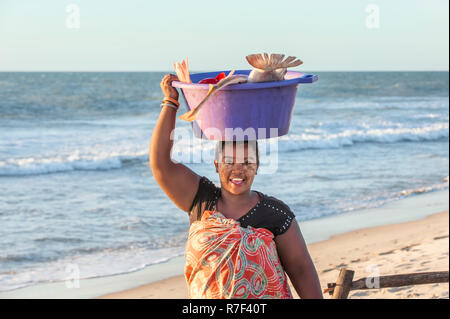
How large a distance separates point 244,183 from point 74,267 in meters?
4.89

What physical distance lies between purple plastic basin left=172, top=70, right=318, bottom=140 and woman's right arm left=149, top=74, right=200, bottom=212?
0.08 meters

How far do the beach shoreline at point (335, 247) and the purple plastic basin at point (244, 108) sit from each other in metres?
4.03

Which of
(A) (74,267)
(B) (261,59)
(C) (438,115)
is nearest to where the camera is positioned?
→ (B) (261,59)

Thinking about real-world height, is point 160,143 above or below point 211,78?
below

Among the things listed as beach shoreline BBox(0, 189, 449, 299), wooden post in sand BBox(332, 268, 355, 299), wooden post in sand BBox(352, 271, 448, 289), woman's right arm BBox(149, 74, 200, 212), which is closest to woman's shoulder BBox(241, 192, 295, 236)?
woman's right arm BBox(149, 74, 200, 212)

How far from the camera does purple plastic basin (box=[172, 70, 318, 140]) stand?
2125 millimetres

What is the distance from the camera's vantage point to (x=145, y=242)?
754 cm

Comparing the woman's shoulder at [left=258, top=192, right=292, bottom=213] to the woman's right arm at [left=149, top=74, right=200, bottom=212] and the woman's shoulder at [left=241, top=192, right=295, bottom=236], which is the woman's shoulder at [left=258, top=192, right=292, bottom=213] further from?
the woman's right arm at [left=149, top=74, right=200, bottom=212]

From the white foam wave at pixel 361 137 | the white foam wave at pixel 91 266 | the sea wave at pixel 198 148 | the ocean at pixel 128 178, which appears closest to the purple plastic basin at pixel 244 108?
the ocean at pixel 128 178

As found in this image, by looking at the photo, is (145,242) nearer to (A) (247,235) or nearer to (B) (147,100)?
(A) (247,235)

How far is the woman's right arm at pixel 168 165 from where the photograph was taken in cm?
217

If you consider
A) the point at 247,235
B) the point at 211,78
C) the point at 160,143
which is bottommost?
the point at 247,235

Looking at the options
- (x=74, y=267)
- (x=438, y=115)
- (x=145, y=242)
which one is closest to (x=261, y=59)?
(x=74, y=267)

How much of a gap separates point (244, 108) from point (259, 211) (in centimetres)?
40
